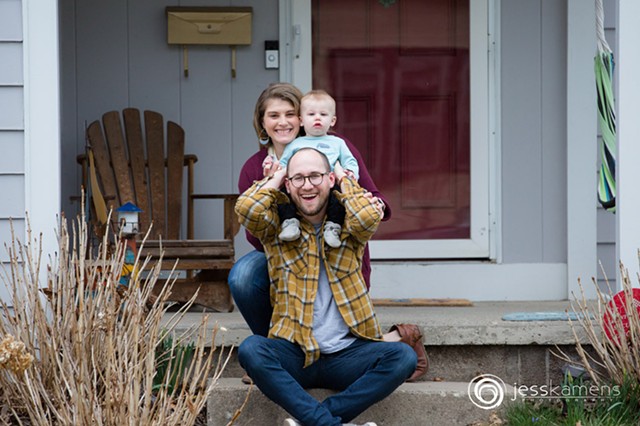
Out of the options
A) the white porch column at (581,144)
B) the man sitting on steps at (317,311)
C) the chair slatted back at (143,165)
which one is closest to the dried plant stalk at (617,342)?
the man sitting on steps at (317,311)

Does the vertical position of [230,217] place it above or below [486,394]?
above

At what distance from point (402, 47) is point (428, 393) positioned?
2.31 meters

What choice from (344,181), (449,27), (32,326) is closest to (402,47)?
(449,27)

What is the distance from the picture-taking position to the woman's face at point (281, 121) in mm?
3648

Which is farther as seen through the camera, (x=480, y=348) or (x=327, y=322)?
(x=480, y=348)

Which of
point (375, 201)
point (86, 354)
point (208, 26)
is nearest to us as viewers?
point (86, 354)

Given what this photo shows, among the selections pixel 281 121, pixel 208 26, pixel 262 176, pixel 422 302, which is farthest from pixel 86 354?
pixel 208 26

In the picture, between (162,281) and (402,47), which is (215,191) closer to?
(162,281)

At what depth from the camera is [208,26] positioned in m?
5.35

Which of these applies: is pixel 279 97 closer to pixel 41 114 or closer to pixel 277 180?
pixel 277 180

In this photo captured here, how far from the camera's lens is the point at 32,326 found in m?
3.53

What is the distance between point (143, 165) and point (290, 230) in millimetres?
2162

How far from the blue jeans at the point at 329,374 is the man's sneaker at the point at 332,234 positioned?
374 mm

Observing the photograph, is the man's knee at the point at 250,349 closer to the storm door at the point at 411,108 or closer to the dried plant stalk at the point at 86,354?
the dried plant stalk at the point at 86,354
